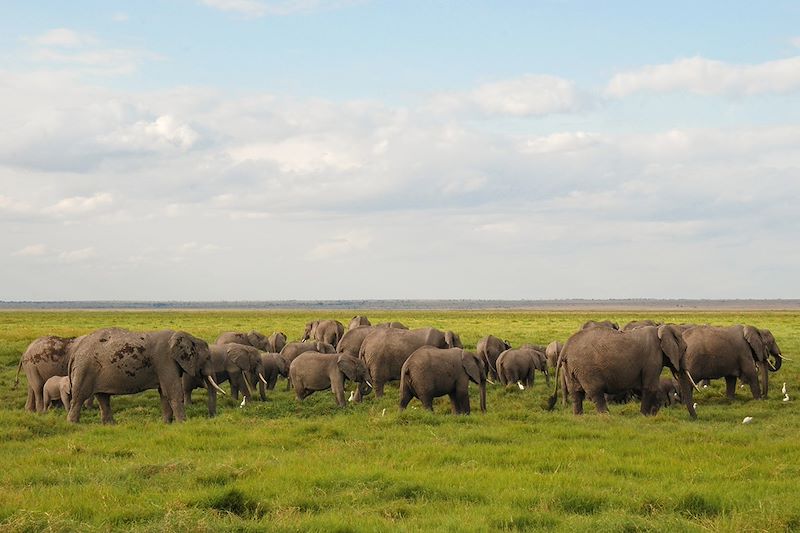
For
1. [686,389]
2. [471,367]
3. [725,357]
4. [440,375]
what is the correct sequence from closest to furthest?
[440,375]
[471,367]
[686,389]
[725,357]

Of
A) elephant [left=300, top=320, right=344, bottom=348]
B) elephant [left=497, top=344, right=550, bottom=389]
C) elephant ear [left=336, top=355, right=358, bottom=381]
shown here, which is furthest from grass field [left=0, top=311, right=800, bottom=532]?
elephant [left=300, top=320, right=344, bottom=348]

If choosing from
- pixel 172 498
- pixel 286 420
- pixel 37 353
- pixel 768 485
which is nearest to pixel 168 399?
pixel 286 420

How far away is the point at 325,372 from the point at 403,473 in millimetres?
10472

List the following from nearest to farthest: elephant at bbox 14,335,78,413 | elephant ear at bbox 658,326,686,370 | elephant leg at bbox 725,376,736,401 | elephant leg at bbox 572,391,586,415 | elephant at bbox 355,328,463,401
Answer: elephant leg at bbox 572,391,586,415 → elephant ear at bbox 658,326,686,370 → elephant at bbox 14,335,78,413 → elephant leg at bbox 725,376,736,401 → elephant at bbox 355,328,463,401

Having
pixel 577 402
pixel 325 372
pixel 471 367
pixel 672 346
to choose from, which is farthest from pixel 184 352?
pixel 672 346

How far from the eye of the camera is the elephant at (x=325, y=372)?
22438 millimetres

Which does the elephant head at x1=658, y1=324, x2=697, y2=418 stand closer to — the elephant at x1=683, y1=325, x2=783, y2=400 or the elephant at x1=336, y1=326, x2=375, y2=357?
the elephant at x1=683, y1=325, x2=783, y2=400

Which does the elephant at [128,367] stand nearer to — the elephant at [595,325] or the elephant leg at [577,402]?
the elephant leg at [577,402]

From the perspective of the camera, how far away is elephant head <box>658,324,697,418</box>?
1998 cm

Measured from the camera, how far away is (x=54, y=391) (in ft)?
69.8

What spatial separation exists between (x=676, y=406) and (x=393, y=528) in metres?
A: 14.3

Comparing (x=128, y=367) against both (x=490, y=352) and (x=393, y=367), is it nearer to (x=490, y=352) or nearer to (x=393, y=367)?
(x=393, y=367)

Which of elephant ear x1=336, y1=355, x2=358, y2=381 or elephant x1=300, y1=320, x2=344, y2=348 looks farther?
elephant x1=300, y1=320, x2=344, y2=348

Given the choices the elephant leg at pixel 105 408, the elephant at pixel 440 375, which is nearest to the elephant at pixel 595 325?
the elephant at pixel 440 375
